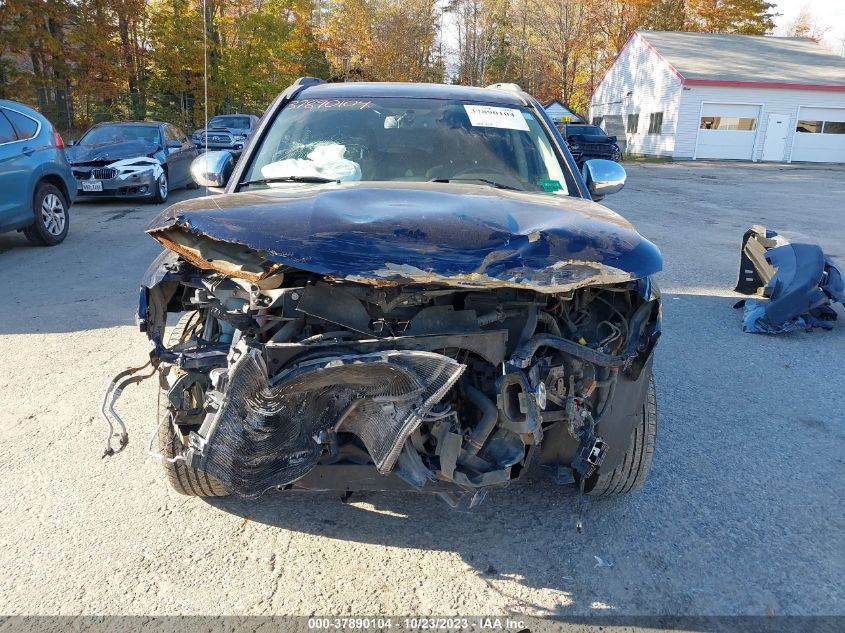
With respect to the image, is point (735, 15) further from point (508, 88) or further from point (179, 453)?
point (179, 453)

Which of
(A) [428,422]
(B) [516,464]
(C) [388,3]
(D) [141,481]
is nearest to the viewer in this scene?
(A) [428,422]

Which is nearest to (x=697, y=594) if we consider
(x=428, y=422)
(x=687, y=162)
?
(x=428, y=422)

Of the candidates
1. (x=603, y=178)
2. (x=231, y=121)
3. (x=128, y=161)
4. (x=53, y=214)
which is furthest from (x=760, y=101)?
(x=603, y=178)

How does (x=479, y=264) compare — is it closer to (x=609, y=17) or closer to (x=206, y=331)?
(x=206, y=331)

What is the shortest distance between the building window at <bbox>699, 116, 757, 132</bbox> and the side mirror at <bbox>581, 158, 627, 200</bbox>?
1196 inches

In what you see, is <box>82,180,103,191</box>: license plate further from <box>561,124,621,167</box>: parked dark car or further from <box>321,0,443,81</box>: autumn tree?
<box>321,0,443,81</box>: autumn tree

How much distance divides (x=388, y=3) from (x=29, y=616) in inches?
1774

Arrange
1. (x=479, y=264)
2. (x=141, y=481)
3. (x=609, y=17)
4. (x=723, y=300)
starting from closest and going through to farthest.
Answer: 1. (x=479, y=264)
2. (x=141, y=481)
3. (x=723, y=300)
4. (x=609, y=17)

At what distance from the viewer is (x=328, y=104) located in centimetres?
380

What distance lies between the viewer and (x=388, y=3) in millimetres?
41406

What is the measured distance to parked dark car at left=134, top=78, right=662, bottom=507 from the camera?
6.65ft

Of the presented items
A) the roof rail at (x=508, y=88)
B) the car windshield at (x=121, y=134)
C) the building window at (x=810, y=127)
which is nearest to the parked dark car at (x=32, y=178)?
the car windshield at (x=121, y=134)

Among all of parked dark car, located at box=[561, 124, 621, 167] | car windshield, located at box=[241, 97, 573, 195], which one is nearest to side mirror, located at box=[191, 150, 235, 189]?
car windshield, located at box=[241, 97, 573, 195]

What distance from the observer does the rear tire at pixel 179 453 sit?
2.42 metres
